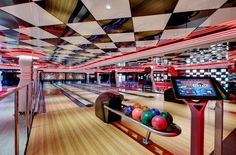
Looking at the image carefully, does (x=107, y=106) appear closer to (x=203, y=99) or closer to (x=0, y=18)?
(x=203, y=99)

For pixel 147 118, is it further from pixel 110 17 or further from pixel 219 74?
pixel 219 74

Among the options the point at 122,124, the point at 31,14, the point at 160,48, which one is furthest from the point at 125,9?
the point at 160,48

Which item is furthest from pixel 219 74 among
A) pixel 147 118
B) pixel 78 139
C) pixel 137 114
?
pixel 78 139

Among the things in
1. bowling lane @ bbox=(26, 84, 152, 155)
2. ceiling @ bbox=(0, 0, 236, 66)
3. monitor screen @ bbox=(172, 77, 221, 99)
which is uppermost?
ceiling @ bbox=(0, 0, 236, 66)

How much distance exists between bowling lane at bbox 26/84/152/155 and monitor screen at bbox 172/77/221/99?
3.90ft

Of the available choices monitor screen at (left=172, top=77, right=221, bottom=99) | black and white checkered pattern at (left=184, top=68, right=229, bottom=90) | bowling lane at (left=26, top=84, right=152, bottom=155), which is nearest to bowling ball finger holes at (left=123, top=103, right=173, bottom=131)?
bowling lane at (left=26, top=84, right=152, bottom=155)

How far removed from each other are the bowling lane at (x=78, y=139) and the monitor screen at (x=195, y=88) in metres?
1.19

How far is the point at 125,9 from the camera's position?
2.29 meters

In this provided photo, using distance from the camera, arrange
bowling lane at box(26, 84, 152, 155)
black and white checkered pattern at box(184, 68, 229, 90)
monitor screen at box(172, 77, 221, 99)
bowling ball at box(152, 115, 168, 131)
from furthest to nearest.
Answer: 1. black and white checkered pattern at box(184, 68, 229, 90)
2. bowling lane at box(26, 84, 152, 155)
3. bowling ball at box(152, 115, 168, 131)
4. monitor screen at box(172, 77, 221, 99)

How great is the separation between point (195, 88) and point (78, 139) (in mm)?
2111

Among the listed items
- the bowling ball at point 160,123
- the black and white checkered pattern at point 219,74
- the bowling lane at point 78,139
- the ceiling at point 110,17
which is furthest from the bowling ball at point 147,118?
the black and white checkered pattern at point 219,74

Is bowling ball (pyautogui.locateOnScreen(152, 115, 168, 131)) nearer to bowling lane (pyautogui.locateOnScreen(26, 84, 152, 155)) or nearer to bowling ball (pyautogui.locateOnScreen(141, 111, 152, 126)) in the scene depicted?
bowling ball (pyautogui.locateOnScreen(141, 111, 152, 126))

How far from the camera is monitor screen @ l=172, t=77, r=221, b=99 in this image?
146 centimetres

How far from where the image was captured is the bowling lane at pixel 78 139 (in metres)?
2.24
